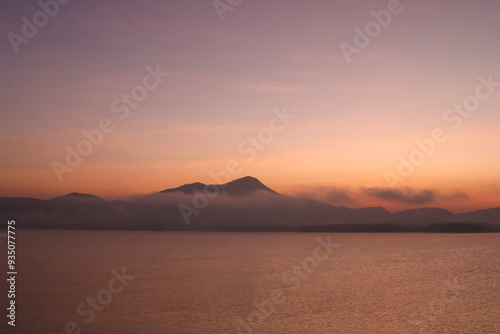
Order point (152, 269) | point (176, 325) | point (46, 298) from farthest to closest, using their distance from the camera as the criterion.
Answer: point (152, 269) → point (46, 298) → point (176, 325)

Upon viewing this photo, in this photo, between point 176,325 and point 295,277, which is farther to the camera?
point 295,277

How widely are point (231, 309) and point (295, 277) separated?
16513mm

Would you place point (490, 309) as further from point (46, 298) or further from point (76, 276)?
point (76, 276)

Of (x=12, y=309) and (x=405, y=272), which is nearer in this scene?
(x=12, y=309)

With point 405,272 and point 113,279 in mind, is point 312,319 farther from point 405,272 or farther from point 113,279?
point 405,272

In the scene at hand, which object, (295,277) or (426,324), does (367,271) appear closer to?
(295,277)

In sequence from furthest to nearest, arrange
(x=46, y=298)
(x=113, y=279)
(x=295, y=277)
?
1. (x=295, y=277)
2. (x=113, y=279)
3. (x=46, y=298)

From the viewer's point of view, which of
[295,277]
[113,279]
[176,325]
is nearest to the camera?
Answer: [176,325]

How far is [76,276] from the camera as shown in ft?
121

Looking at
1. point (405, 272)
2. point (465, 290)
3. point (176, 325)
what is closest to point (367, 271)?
point (405, 272)

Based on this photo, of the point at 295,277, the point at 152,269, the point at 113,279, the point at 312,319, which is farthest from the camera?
the point at 152,269

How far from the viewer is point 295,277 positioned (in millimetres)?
39344

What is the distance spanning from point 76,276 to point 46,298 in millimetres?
11294

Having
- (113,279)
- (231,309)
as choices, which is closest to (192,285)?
(113,279)
